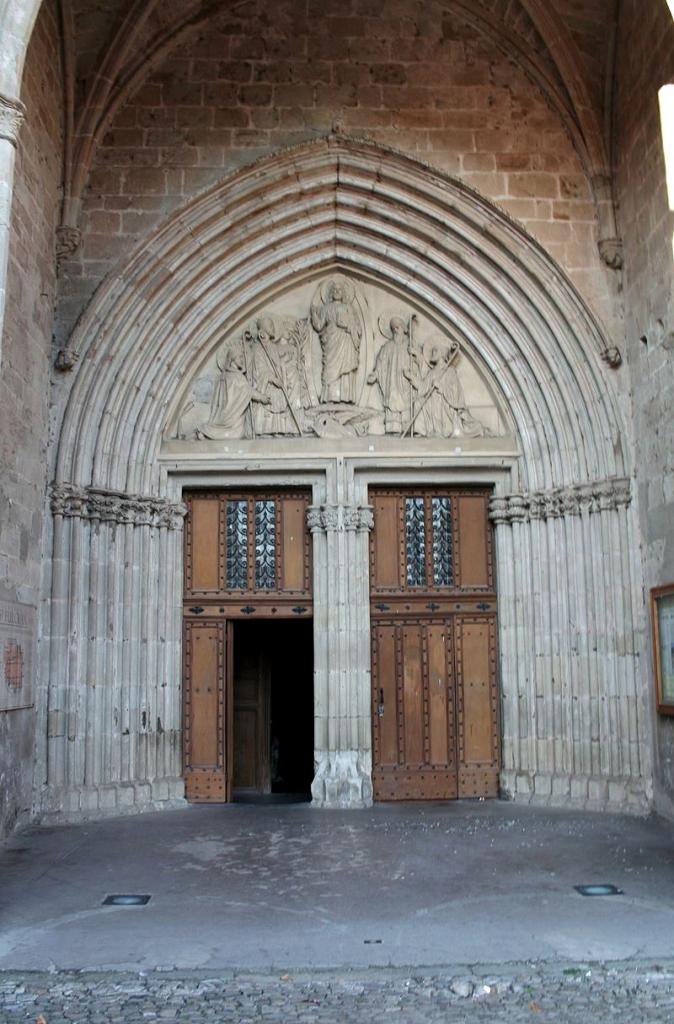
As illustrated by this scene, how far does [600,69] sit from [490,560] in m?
4.97

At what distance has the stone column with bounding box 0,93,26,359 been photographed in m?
5.49

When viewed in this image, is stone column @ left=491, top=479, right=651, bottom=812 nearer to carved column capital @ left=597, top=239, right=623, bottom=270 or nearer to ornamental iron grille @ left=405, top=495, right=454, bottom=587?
ornamental iron grille @ left=405, top=495, right=454, bottom=587

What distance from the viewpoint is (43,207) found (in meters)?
9.12

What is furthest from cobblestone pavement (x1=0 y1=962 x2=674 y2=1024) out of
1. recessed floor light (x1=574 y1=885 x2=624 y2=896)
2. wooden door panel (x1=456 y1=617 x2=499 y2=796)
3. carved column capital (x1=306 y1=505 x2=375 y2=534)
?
carved column capital (x1=306 y1=505 x2=375 y2=534)

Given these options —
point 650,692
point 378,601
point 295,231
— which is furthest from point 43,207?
point 650,692

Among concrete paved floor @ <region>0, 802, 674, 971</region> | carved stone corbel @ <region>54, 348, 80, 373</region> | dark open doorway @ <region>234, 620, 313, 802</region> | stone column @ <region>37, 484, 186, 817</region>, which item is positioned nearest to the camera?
concrete paved floor @ <region>0, 802, 674, 971</region>

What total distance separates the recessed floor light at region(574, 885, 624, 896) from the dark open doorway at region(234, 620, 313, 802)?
504 cm

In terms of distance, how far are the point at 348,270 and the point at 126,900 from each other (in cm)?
689

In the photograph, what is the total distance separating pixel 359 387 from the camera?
34.2 feet

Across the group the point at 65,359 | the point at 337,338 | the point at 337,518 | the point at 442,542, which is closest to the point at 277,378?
the point at 337,338

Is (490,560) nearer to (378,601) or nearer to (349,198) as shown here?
(378,601)

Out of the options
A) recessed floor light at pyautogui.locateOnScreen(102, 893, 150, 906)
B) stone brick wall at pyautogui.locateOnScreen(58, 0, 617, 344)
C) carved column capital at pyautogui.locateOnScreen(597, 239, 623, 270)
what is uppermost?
stone brick wall at pyautogui.locateOnScreen(58, 0, 617, 344)

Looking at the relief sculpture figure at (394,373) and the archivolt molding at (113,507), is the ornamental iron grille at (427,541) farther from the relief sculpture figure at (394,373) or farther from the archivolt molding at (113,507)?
the archivolt molding at (113,507)

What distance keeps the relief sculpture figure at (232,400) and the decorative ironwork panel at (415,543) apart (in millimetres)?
1826
